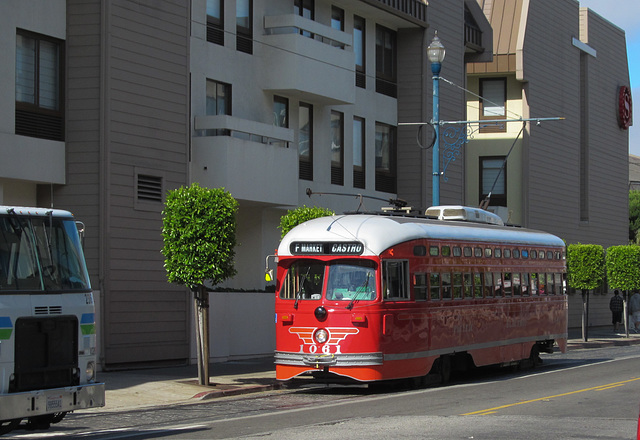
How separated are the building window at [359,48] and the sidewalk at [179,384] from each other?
10.4 m

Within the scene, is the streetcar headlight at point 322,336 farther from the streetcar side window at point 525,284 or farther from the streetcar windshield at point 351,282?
the streetcar side window at point 525,284

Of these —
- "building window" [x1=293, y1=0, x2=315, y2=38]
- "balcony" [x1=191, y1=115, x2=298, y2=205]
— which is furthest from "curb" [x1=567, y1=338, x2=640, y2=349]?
"building window" [x1=293, y1=0, x2=315, y2=38]

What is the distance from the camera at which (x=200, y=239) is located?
62.7 feet

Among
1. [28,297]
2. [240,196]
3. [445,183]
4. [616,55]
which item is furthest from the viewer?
[616,55]

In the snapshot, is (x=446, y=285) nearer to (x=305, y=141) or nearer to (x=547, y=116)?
(x=305, y=141)

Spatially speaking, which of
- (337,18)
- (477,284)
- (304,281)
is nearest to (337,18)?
(337,18)

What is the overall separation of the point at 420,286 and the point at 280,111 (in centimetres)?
1047

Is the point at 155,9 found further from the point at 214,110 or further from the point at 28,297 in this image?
the point at 28,297

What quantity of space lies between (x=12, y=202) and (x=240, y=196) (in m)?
5.86

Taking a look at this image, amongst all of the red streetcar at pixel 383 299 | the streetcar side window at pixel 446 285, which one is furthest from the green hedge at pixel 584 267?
the streetcar side window at pixel 446 285

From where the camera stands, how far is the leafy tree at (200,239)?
1909cm

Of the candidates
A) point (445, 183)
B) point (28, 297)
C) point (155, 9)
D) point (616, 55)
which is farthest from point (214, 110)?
point (616, 55)

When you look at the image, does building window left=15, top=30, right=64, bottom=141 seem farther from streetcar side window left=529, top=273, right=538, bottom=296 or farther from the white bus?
streetcar side window left=529, top=273, right=538, bottom=296

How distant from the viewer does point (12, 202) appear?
21000 millimetres
